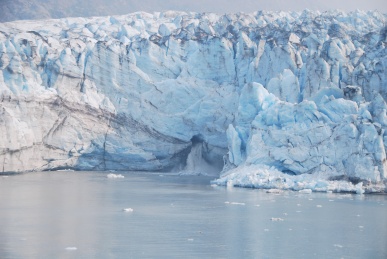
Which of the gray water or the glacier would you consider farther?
the glacier

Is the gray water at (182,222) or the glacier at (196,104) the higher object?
the glacier at (196,104)

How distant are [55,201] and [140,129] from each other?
33.7ft

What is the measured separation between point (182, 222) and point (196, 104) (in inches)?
537

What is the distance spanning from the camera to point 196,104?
29.9 metres

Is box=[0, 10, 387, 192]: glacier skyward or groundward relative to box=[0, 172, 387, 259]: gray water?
skyward

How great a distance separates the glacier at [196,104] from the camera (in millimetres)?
23234

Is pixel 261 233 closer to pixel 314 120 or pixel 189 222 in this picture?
pixel 189 222

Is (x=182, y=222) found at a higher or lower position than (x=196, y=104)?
lower

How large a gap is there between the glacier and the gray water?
1.87m

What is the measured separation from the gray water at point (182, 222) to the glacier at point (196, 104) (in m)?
1.87

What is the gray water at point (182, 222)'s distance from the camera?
13.6 m

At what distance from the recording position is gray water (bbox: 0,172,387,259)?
535 inches

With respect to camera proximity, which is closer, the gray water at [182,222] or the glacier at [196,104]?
the gray water at [182,222]

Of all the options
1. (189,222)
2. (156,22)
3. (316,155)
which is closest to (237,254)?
(189,222)
